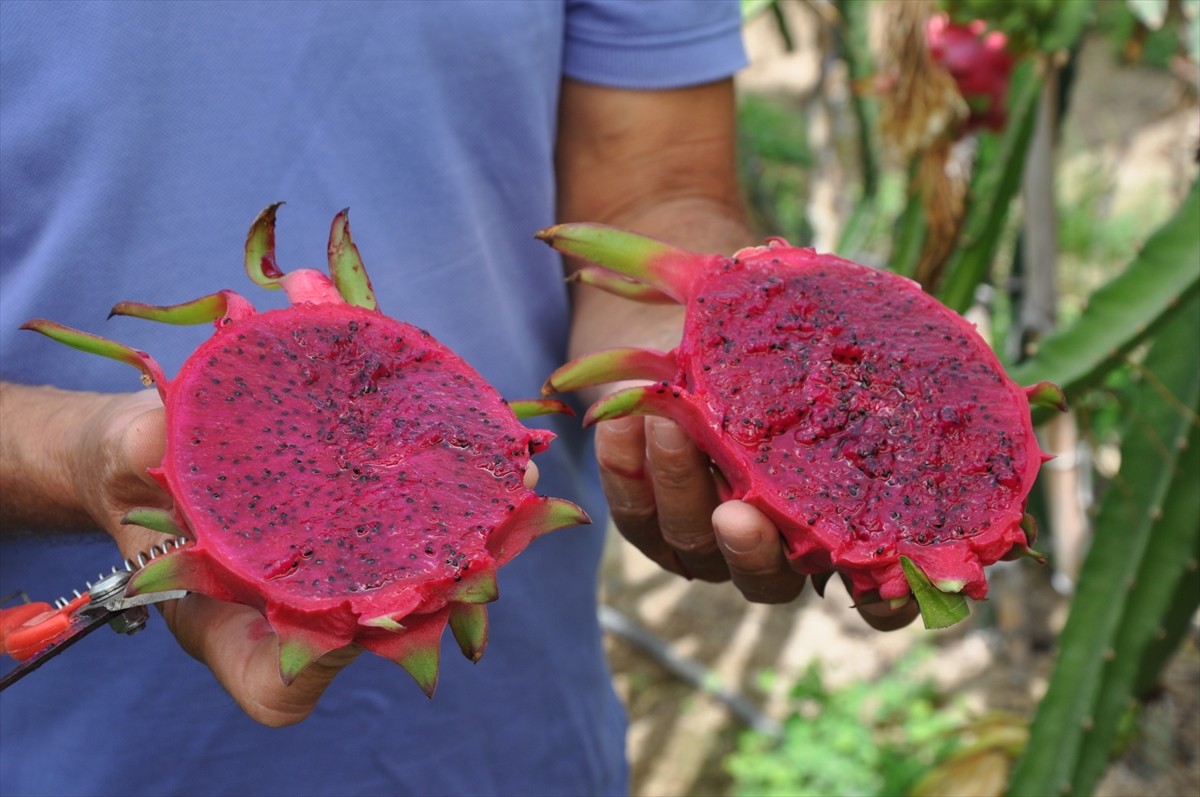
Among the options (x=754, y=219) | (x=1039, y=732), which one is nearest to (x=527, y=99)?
(x=1039, y=732)

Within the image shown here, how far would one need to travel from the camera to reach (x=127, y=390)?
4.02ft

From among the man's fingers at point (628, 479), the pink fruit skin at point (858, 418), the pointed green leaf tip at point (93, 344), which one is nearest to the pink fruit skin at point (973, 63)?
the pink fruit skin at point (858, 418)

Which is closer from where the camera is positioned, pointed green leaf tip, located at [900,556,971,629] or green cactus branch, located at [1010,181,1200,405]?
pointed green leaf tip, located at [900,556,971,629]

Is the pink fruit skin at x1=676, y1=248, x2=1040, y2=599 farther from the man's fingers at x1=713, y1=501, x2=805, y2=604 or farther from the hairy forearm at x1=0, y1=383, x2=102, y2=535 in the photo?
the hairy forearm at x1=0, y1=383, x2=102, y2=535

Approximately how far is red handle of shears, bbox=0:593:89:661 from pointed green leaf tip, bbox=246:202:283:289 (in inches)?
13.3

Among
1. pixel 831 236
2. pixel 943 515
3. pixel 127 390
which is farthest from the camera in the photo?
pixel 831 236

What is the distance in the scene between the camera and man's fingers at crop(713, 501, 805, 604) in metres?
1.08

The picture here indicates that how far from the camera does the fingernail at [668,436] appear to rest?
44.5 inches

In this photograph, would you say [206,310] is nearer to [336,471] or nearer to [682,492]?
[336,471]

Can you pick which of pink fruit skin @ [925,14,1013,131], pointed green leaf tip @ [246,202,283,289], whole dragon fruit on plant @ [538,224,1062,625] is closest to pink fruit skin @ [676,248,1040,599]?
whole dragon fruit on plant @ [538,224,1062,625]

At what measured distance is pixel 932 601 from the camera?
102cm

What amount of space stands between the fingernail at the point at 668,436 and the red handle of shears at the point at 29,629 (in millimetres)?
544

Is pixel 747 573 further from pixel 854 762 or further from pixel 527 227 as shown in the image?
pixel 854 762

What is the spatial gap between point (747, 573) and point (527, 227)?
570mm
